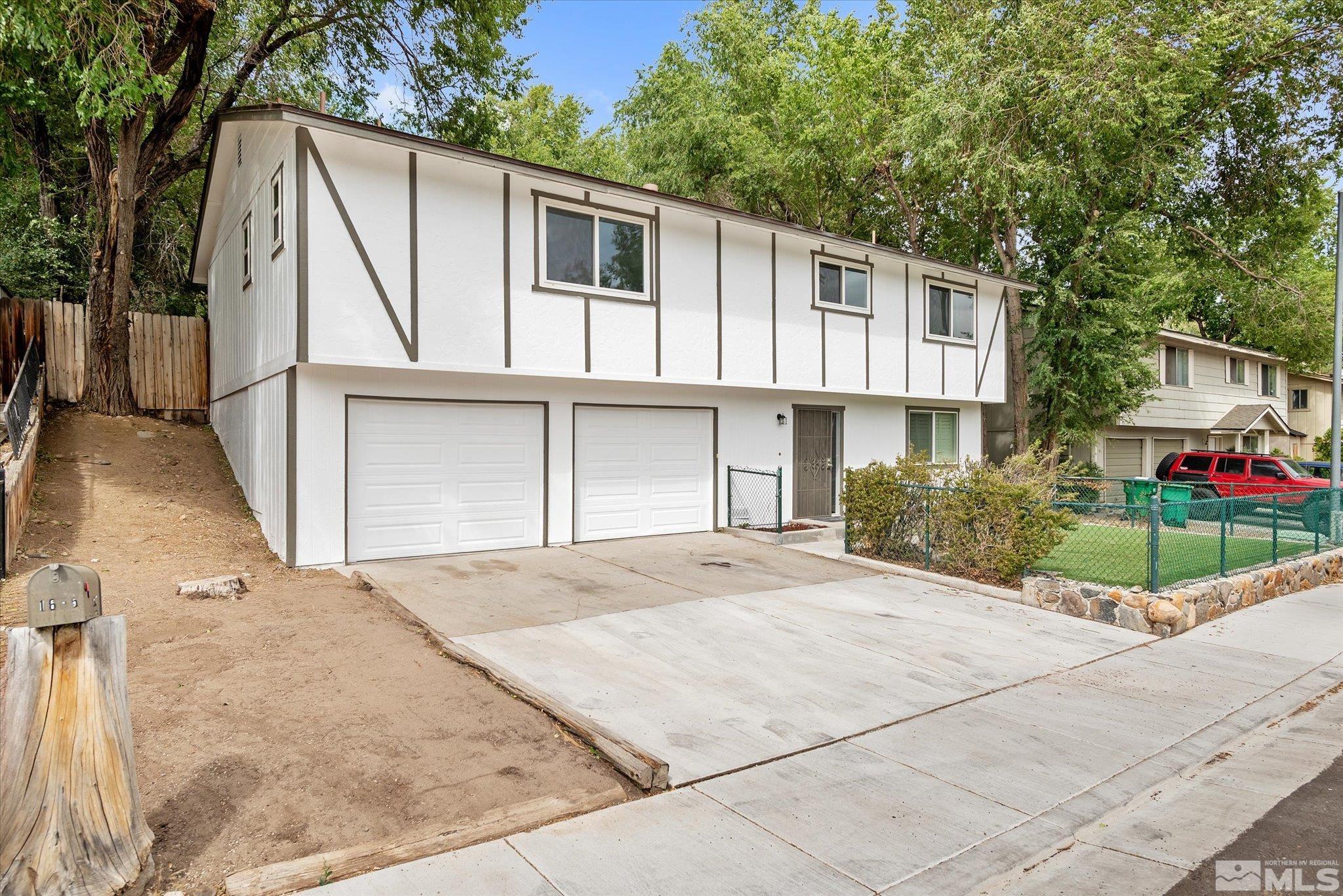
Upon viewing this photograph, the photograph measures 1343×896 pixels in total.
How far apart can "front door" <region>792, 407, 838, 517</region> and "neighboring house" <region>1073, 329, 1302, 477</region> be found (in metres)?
10.9

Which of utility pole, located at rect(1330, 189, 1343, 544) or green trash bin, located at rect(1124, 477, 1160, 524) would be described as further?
green trash bin, located at rect(1124, 477, 1160, 524)

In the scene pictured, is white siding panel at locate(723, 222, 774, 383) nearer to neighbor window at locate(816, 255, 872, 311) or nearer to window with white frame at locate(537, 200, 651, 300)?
neighbor window at locate(816, 255, 872, 311)

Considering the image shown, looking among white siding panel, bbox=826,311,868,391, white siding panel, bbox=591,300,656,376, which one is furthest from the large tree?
white siding panel, bbox=826,311,868,391

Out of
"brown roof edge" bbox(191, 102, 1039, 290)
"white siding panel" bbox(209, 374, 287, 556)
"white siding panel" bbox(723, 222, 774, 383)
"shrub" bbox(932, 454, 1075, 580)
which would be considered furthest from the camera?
"white siding panel" bbox(723, 222, 774, 383)

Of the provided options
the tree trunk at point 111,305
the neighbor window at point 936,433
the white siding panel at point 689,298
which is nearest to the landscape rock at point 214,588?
the white siding panel at point 689,298

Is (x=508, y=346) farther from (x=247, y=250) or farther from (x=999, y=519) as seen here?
(x=999, y=519)

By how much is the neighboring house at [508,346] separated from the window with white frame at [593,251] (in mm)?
33

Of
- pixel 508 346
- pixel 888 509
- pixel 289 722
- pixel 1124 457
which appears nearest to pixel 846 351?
pixel 888 509

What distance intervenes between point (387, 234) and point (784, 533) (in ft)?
24.2

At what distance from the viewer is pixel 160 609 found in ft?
22.3

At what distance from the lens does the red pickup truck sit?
54.6 ft

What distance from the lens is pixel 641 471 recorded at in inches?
485

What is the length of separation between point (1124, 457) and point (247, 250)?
24.6m

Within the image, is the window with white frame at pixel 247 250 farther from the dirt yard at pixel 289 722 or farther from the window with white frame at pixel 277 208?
the dirt yard at pixel 289 722
